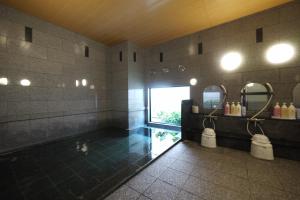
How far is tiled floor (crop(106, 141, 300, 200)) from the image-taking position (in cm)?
147

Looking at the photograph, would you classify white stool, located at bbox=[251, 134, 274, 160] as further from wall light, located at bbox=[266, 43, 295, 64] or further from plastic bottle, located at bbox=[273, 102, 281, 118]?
wall light, located at bbox=[266, 43, 295, 64]

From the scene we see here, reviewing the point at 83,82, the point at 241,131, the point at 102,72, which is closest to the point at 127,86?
the point at 102,72

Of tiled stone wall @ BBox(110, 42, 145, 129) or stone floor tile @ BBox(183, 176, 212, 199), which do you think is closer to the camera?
stone floor tile @ BBox(183, 176, 212, 199)

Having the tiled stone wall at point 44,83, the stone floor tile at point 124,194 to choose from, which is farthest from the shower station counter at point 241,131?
the tiled stone wall at point 44,83

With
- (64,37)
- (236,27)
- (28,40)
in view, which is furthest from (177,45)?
(28,40)

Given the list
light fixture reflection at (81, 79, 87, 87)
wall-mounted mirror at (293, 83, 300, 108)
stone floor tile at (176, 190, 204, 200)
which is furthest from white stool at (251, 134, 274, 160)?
light fixture reflection at (81, 79, 87, 87)

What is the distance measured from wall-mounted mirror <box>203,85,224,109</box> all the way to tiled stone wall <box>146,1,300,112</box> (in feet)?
0.41

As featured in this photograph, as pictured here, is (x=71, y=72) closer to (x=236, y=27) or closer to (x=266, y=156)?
(x=236, y=27)

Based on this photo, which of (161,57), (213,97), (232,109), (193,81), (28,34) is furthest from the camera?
(161,57)

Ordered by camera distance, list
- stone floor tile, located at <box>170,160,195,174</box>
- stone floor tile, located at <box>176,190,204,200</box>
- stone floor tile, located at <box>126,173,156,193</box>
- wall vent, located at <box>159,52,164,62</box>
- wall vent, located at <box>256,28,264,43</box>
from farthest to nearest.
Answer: wall vent, located at <box>159,52,164,62</box>, wall vent, located at <box>256,28,264,43</box>, stone floor tile, located at <box>170,160,195,174</box>, stone floor tile, located at <box>126,173,156,193</box>, stone floor tile, located at <box>176,190,204,200</box>

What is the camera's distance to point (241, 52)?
9.43ft

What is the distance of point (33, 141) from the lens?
2.80 m

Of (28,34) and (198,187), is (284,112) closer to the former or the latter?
(198,187)

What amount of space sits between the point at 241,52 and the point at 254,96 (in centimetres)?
98
